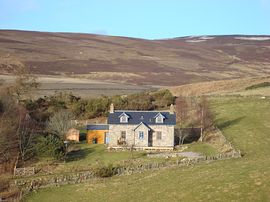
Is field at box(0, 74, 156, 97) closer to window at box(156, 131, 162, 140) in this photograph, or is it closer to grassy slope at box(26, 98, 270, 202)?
window at box(156, 131, 162, 140)

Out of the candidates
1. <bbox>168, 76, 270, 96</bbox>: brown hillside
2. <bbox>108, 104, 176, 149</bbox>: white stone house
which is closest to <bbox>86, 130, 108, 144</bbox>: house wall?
<bbox>108, 104, 176, 149</bbox>: white stone house

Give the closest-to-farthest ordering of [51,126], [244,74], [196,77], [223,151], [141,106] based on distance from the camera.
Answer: [223,151] < [51,126] < [141,106] < [196,77] < [244,74]

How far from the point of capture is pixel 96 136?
50594mm

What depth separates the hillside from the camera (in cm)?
12712

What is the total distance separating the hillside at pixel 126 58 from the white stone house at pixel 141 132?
231 ft

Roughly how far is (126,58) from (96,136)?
106 metres

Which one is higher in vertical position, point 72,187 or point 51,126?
point 51,126

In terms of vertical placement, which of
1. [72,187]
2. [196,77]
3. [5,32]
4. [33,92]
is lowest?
[72,187]

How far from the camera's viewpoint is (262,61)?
573ft

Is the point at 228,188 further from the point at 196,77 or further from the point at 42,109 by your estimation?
the point at 196,77

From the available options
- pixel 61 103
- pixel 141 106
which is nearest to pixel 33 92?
pixel 61 103

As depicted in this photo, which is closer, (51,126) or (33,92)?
(51,126)

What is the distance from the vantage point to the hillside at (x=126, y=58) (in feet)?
417

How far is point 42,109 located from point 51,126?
1251cm
